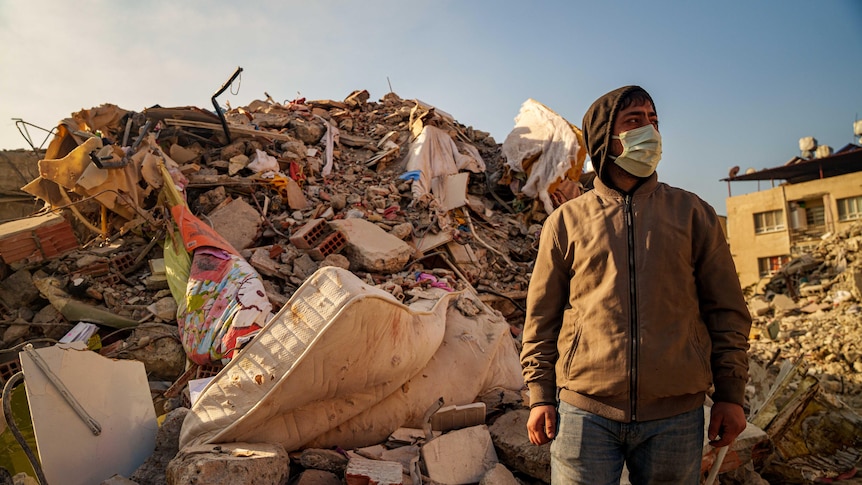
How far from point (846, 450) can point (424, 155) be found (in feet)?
21.5

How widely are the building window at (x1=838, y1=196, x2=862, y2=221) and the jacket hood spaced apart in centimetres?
1742

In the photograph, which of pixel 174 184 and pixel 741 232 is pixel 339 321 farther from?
pixel 741 232

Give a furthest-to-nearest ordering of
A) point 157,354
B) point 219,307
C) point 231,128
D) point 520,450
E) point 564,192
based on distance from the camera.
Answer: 1. point 564,192
2. point 231,128
3. point 157,354
4. point 219,307
5. point 520,450

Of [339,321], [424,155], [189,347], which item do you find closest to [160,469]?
[339,321]

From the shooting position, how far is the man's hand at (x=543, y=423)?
1466 mm

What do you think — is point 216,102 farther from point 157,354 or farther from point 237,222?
point 157,354

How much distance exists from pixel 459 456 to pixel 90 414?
1.75m

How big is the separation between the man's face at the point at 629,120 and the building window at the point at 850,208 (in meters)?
17.4

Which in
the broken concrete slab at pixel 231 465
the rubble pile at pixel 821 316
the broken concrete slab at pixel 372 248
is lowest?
the rubble pile at pixel 821 316

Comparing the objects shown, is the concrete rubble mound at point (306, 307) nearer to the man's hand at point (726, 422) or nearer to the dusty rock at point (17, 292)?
the dusty rock at point (17, 292)

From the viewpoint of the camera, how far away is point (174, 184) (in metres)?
5.45

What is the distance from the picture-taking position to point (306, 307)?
2.05 m

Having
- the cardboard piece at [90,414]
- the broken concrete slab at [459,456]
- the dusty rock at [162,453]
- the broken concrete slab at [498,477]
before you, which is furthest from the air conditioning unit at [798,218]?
the cardboard piece at [90,414]

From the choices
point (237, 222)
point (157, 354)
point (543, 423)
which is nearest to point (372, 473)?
point (543, 423)
